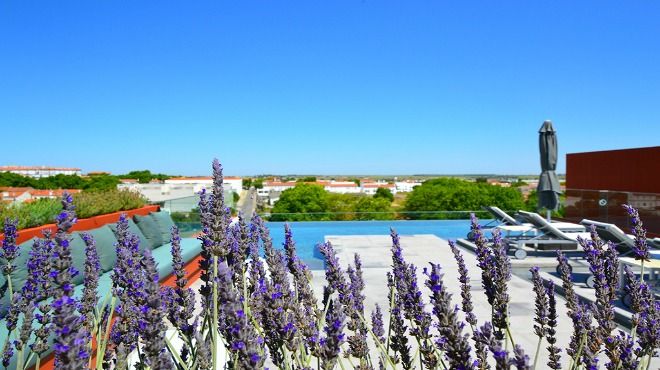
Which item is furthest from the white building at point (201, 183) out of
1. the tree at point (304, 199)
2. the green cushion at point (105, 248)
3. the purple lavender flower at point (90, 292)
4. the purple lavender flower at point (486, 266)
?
the tree at point (304, 199)

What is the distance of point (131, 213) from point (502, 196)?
23.4 metres

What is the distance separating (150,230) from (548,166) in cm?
904

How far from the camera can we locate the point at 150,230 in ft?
26.0

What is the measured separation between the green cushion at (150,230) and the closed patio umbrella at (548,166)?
8734mm

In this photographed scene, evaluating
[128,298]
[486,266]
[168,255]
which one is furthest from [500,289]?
[168,255]

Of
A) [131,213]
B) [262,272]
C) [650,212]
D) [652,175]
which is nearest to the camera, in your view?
[262,272]

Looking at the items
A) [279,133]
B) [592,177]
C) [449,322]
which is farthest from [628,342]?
[279,133]

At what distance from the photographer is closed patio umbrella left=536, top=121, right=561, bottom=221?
446 inches

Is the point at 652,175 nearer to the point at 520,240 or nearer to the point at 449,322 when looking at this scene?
the point at 520,240

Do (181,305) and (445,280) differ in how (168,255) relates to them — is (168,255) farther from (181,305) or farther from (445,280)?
(181,305)

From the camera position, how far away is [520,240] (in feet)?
31.0

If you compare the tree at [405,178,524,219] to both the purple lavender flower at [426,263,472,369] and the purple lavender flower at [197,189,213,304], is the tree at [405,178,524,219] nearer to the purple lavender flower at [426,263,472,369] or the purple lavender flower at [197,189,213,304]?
the purple lavender flower at [197,189,213,304]

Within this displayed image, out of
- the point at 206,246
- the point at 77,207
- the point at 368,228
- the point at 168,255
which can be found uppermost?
the point at 206,246

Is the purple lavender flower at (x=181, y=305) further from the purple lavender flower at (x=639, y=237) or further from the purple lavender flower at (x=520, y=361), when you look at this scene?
the purple lavender flower at (x=639, y=237)
